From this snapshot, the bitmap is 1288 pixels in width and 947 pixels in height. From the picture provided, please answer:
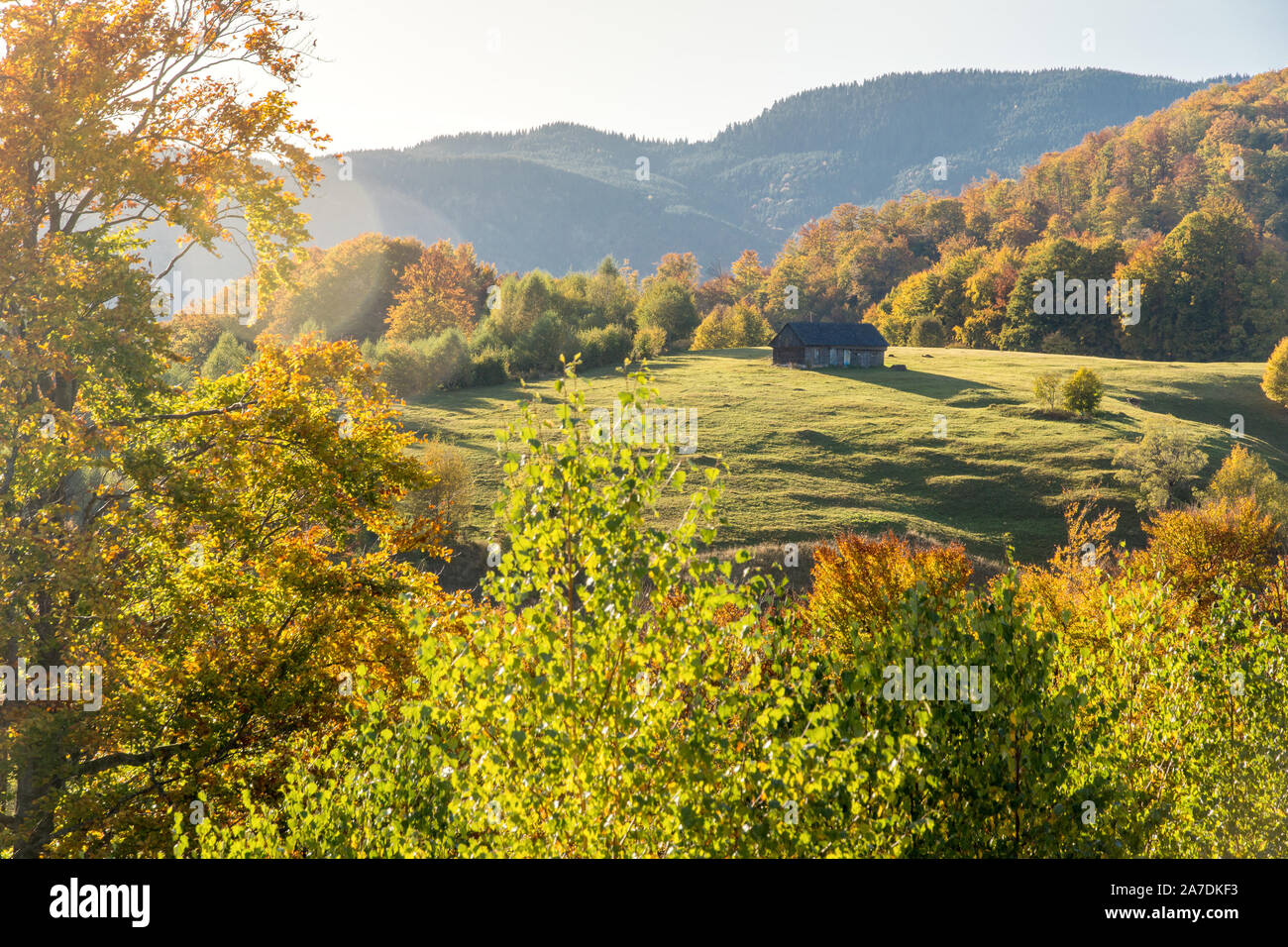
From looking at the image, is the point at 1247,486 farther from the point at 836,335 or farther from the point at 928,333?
the point at 928,333

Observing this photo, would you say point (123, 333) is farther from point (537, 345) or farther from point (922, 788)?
point (537, 345)

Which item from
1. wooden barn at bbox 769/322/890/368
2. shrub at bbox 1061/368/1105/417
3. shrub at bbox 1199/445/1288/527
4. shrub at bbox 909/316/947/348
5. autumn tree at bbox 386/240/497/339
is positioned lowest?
shrub at bbox 1199/445/1288/527

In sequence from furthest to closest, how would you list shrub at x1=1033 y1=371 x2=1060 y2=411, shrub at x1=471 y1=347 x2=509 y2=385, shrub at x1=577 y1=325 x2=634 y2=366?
shrub at x1=577 y1=325 x2=634 y2=366, shrub at x1=471 y1=347 x2=509 y2=385, shrub at x1=1033 y1=371 x2=1060 y2=411

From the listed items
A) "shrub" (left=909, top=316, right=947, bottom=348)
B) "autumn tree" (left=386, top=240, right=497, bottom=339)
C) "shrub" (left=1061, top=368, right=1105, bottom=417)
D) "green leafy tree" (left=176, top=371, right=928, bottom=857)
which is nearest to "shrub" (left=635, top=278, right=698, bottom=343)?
"autumn tree" (left=386, top=240, right=497, bottom=339)

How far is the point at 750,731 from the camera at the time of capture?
6957mm

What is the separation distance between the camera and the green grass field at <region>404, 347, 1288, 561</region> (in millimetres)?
43719

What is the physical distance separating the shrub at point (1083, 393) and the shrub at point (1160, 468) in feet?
26.6

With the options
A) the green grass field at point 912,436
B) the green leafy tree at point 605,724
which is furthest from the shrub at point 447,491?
the green leafy tree at point 605,724

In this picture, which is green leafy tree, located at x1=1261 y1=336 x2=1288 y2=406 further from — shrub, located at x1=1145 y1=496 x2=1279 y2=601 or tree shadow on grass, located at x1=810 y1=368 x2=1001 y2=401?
shrub, located at x1=1145 y1=496 x2=1279 y2=601

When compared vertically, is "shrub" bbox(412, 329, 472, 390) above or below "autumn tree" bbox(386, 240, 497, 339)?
below

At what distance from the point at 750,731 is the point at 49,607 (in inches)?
506

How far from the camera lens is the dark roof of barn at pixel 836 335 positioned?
76562 mm

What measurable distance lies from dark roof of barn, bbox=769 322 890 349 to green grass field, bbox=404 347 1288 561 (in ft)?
10.6
